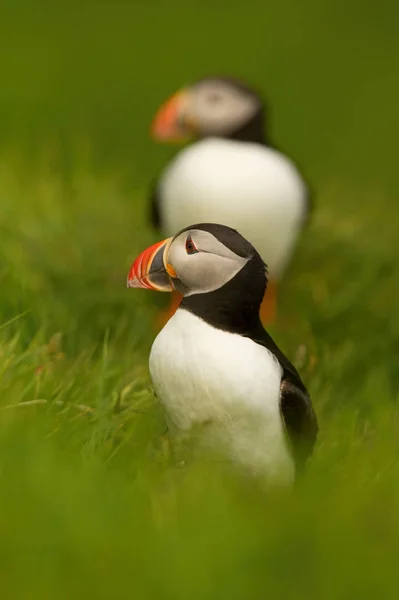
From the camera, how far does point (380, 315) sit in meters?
4.99

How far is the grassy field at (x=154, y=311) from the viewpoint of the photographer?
2.24 m

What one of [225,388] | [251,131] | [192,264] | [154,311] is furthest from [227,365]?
[251,131]

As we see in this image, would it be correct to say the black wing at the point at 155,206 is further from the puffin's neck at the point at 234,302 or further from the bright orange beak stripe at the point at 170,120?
the puffin's neck at the point at 234,302

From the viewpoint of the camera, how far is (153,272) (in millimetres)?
3119

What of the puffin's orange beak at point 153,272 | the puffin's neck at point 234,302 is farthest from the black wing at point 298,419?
the puffin's orange beak at point 153,272

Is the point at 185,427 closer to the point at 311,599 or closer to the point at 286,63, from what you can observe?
the point at 311,599

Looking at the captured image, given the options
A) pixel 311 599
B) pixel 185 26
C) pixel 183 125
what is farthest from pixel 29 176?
pixel 185 26

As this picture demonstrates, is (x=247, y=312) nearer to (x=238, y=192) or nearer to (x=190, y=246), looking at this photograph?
(x=190, y=246)

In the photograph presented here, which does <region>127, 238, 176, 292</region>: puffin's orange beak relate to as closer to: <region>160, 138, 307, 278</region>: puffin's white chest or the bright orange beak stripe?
<region>160, 138, 307, 278</region>: puffin's white chest

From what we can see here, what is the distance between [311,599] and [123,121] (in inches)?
256

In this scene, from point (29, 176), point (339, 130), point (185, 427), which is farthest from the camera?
point (339, 130)

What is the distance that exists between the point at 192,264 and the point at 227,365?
31cm

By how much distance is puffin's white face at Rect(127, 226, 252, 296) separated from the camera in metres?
3.00

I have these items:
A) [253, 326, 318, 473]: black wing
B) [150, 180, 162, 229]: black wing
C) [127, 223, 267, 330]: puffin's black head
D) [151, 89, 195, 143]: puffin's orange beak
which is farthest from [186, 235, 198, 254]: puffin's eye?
[151, 89, 195, 143]: puffin's orange beak
